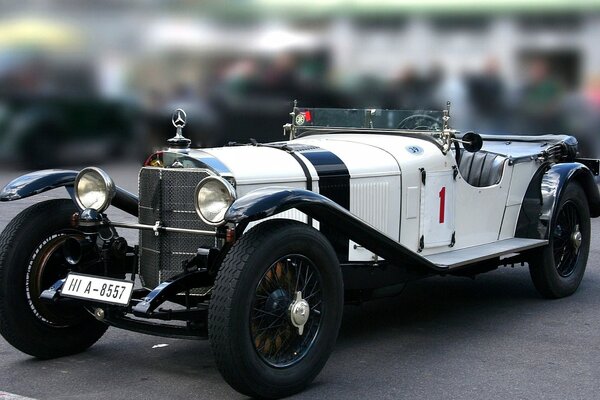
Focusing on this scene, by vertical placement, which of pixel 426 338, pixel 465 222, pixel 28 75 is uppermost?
pixel 28 75

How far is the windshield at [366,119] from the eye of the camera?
6.50m

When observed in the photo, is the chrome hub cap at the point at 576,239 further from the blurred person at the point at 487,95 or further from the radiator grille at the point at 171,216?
the blurred person at the point at 487,95

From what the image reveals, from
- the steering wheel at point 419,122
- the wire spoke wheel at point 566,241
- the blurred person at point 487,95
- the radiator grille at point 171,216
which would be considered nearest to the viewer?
the radiator grille at point 171,216

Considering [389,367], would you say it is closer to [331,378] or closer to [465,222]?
[331,378]

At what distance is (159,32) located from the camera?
10883 mm

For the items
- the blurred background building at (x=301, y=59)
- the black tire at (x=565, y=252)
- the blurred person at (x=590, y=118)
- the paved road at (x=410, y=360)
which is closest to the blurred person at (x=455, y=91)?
the blurred background building at (x=301, y=59)

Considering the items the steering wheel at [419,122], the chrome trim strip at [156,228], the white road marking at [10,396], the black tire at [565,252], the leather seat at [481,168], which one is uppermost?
the steering wheel at [419,122]

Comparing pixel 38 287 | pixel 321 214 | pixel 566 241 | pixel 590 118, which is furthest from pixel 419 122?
pixel 590 118

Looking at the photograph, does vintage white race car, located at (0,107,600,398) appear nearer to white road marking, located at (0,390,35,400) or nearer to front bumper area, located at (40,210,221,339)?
front bumper area, located at (40,210,221,339)

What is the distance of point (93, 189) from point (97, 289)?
691 mm

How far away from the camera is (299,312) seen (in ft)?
15.7

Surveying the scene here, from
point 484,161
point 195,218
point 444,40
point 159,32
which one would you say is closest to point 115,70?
point 159,32

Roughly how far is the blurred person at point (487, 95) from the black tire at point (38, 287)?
804cm

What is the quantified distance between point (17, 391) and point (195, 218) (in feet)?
4.14
